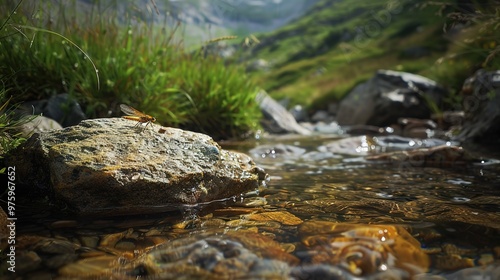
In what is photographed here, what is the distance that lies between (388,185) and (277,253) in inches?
87.0

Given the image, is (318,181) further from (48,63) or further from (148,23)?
(148,23)

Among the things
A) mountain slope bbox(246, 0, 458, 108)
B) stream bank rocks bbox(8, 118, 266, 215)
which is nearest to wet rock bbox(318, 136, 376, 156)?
mountain slope bbox(246, 0, 458, 108)

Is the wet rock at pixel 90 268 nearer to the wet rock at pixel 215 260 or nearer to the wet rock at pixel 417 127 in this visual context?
the wet rock at pixel 215 260

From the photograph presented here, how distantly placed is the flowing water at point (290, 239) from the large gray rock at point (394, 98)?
11861 millimetres

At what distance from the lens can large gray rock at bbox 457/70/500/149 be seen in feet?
24.1

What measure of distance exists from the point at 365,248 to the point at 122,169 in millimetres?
1842

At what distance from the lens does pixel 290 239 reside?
2.10 m


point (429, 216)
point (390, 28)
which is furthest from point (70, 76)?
point (390, 28)

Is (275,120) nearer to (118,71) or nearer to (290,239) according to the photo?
(118,71)

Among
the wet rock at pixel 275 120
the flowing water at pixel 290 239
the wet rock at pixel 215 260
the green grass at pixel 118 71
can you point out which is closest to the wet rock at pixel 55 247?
the flowing water at pixel 290 239

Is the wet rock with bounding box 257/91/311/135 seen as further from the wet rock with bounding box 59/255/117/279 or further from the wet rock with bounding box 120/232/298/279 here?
the wet rock with bounding box 59/255/117/279

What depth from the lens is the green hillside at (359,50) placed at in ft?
35.7

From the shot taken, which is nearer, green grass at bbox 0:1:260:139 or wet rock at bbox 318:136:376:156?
green grass at bbox 0:1:260:139

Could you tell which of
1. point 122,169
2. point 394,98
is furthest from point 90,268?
point 394,98
